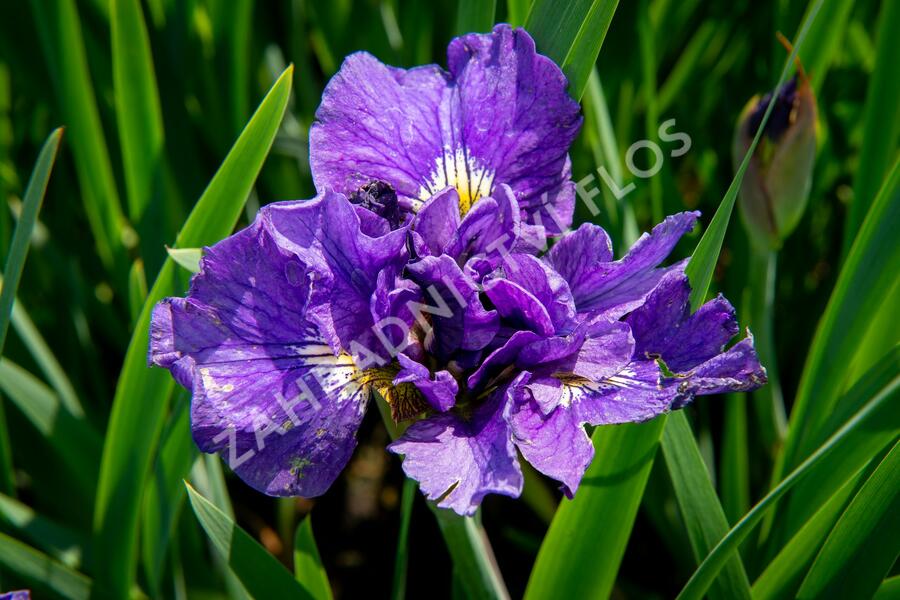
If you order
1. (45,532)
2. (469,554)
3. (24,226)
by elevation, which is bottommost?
(45,532)

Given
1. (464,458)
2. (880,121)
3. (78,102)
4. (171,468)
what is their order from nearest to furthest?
1. (464,458)
2. (171,468)
3. (880,121)
4. (78,102)

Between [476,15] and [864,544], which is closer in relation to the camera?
[864,544]

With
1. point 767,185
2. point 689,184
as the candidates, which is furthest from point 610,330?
point 689,184

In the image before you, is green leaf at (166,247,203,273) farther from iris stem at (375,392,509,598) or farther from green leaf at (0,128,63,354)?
iris stem at (375,392,509,598)

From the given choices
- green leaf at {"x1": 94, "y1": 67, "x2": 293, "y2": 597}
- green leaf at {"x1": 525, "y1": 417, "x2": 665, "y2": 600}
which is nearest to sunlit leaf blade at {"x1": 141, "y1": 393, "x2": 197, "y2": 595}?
green leaf at {"x1": 94, "y1": 67, "x2": 293, "y2": 597}

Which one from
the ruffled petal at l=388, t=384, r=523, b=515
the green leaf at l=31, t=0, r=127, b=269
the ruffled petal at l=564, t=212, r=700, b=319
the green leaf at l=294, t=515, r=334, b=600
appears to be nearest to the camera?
the ruffled petal at l=388, t=384, r=523, b=515

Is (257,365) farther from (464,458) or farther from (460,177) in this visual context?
(460,177)

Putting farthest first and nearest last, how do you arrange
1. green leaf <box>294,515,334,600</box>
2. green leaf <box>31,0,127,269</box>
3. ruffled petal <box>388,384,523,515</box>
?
1. green leaf <box>31,0,127,269</box>
2. green leaf <box>294,515,334,600</box>
3. ruffled petal <box>388,384,523,515</box>

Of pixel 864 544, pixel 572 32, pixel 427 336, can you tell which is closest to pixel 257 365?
Answer: pixel 427 336
